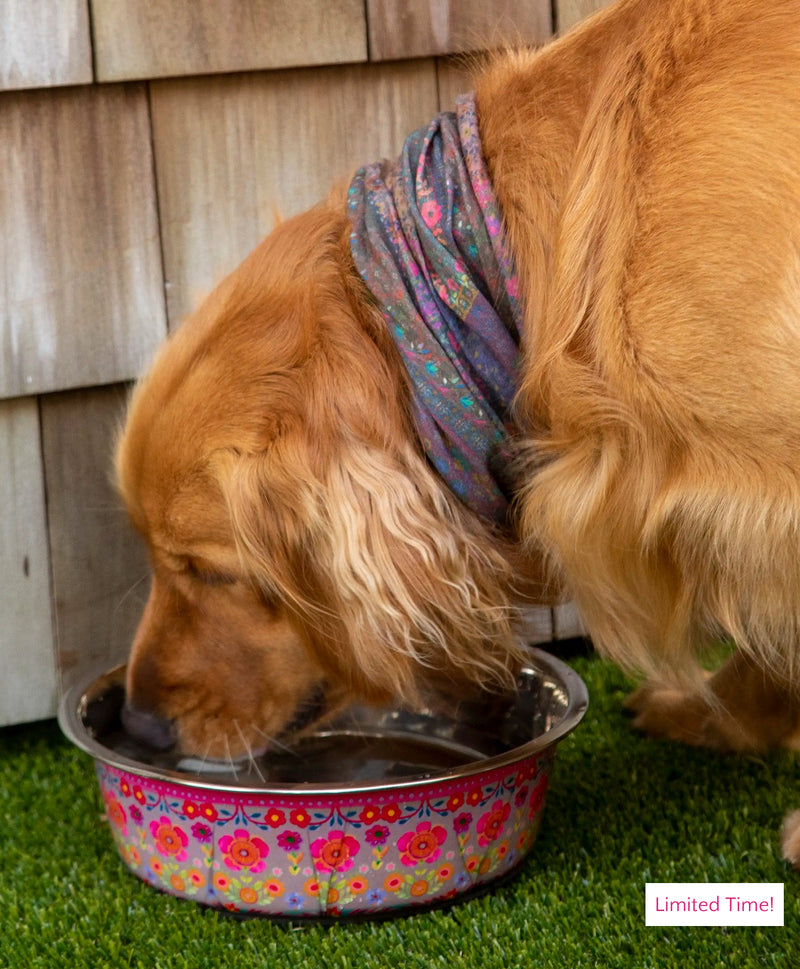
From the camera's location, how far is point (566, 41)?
5.76 ft

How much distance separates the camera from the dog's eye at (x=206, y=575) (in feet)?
5.81

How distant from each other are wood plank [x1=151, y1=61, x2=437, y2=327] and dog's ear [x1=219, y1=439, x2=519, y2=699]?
0.75 m

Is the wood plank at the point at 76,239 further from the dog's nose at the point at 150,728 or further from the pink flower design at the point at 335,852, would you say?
the pink flower design at the point at 335,852

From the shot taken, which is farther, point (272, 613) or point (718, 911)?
point (272, 613)

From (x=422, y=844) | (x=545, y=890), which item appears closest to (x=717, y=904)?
(x=545, y=890)

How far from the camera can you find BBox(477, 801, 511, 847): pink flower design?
5.82 ft

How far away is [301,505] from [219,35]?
102cm

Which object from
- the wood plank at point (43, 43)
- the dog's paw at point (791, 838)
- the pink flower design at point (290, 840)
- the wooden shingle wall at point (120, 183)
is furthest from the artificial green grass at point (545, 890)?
the wood plank at point (43, 43)

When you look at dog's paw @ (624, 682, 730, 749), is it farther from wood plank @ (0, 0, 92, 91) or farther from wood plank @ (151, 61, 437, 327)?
wood plank @ (0, 0, 92, 91)

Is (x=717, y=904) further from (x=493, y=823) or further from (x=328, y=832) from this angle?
(x=328, y=832)

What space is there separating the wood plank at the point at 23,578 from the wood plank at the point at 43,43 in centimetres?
56

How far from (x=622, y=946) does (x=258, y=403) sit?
2.74 feet

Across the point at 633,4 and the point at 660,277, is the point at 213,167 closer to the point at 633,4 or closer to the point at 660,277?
the point at 633,4

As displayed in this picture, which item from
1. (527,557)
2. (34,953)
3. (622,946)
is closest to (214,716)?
(34,953)
